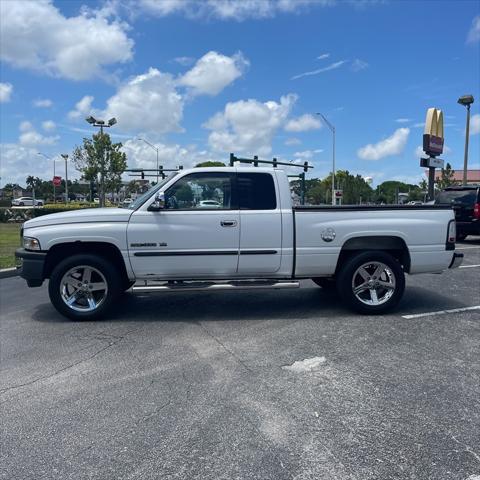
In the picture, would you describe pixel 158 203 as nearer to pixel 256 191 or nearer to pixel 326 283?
pixel 256 191

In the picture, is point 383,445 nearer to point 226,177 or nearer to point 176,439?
point 176,439

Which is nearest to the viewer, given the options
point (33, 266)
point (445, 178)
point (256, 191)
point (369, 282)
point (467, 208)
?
point (33, 266)

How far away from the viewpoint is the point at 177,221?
6191 mm

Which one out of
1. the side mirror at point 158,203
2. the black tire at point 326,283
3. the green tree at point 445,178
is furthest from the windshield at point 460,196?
the green tree at point 445,178

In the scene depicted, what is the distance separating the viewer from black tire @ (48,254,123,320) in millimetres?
6105

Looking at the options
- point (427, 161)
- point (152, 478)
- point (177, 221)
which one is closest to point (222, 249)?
point (177, 221)

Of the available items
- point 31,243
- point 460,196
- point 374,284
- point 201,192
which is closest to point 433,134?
point 460,196

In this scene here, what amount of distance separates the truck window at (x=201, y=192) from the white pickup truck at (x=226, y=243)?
1 cm

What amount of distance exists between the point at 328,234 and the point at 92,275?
313 centimetres

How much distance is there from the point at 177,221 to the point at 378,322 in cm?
286

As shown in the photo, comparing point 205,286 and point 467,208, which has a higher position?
point 467,208

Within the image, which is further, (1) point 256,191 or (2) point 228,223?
(1) point 256,191

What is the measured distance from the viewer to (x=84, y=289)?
625cm

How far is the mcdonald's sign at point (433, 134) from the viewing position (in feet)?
69.7
